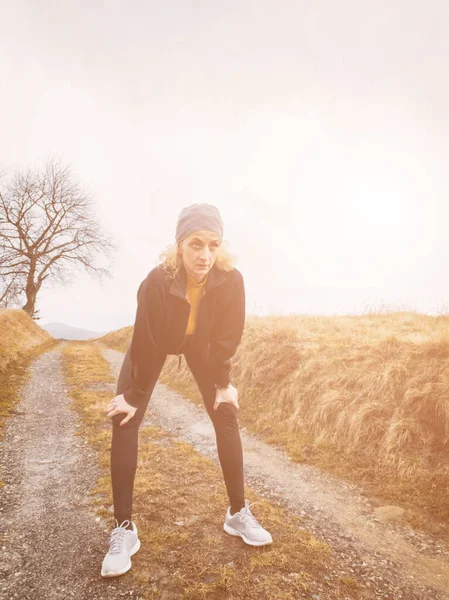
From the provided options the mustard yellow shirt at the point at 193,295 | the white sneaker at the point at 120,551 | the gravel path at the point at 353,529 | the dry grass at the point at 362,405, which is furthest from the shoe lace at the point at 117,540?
the dry grass at the point at 362,405

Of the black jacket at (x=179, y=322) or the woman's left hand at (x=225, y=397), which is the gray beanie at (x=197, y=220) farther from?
the woman's left hand at (x=225, y=397)

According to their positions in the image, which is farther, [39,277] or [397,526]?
[39,277]

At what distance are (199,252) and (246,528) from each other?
8.20 feet

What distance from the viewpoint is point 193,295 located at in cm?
299

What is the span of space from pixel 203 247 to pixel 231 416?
155cm

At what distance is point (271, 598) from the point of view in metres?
2.47

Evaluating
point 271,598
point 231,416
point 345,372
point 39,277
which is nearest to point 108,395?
point 345,372

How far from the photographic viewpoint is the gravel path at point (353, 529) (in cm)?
285

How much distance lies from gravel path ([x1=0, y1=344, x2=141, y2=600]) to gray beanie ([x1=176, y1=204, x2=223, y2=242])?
2793 mm

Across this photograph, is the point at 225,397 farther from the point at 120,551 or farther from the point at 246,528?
the point at 120,551

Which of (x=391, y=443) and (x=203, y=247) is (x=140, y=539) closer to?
(x=203, y=247)

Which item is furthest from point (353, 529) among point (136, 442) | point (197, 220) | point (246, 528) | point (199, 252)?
point (197, 220)

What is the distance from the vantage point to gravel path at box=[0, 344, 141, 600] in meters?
2.57

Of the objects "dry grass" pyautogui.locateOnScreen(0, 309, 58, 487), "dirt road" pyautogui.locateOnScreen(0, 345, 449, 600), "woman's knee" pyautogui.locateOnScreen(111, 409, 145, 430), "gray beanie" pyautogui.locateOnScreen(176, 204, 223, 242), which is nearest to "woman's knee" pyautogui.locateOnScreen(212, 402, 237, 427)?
"woman's knee" pyautogui.locateOnScreen(111, 409, 145, 430)
